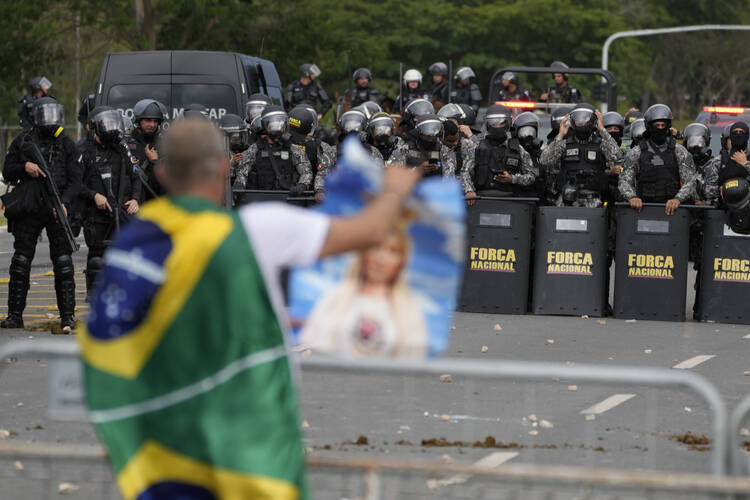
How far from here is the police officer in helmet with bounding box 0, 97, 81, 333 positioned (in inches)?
504

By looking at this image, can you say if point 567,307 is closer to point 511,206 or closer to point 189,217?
point 511,206

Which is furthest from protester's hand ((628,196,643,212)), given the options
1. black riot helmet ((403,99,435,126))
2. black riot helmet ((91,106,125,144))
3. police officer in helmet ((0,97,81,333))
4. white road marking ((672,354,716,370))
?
police officer in helmet ((0,97,81,333))

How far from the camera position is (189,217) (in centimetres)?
359

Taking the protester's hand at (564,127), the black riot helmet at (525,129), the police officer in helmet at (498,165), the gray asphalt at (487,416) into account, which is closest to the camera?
the gray asphalt at (487,416)

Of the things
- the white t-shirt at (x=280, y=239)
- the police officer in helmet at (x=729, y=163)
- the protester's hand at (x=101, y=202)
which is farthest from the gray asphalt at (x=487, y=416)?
the police officer in helmet at (x=729, y=163)

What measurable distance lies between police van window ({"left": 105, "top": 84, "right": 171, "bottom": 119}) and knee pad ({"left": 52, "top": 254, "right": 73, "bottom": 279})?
6.44 meters

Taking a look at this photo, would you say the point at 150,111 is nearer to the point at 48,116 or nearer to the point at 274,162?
the point at 48,116

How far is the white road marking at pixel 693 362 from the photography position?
11.4m

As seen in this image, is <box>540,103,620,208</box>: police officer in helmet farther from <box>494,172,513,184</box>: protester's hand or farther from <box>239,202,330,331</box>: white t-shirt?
<box>239,202,330,331</box>: white t-shirt

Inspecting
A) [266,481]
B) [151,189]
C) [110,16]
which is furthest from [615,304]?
[110,16]

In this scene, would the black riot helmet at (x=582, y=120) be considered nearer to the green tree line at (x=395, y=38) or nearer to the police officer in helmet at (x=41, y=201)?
the police officer in helmet at (x=41, y=201)

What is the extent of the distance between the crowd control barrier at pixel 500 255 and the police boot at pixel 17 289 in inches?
170

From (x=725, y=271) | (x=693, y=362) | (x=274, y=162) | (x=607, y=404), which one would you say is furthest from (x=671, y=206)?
(x=607, y=404)

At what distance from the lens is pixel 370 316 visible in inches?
156
